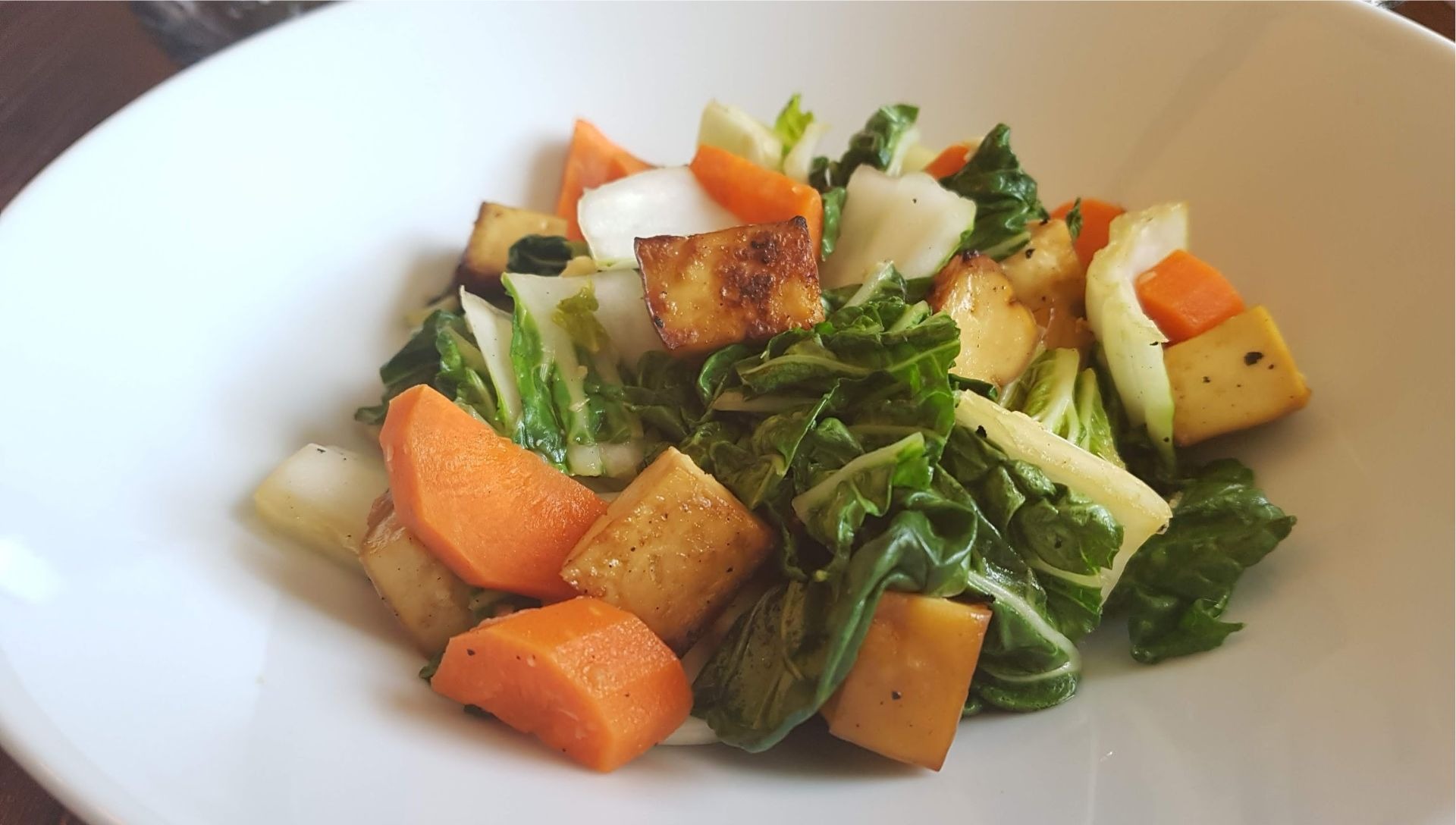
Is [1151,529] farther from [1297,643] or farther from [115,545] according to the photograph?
[115,545]

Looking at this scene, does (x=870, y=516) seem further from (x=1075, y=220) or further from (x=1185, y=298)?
(x=1075, y=220)

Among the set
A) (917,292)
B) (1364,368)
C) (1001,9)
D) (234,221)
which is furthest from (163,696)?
(1001,9)

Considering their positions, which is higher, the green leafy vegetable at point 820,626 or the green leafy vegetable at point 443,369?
the green leafy vegetable at point 820,626

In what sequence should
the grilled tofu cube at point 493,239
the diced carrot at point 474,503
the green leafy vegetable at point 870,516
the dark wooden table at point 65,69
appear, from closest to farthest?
the green leafy vegetable at point 870,516 < the diced carrot at point 474,503 < the grilled tofu cube at point 493,239 < the dark wooden table at point 65,69

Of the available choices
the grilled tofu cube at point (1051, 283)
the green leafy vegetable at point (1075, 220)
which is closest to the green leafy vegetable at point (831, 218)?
the grilled tofu cube at point (1051, 283)

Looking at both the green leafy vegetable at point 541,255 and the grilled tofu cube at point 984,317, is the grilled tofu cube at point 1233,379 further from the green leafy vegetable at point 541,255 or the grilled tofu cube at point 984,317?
the green leafy vegetable at point 541,255

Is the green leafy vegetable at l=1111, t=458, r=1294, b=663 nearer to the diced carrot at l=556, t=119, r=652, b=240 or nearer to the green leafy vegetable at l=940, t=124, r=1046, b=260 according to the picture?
the green leafy vegetable at l=940, t=124, r=1046, b=260
